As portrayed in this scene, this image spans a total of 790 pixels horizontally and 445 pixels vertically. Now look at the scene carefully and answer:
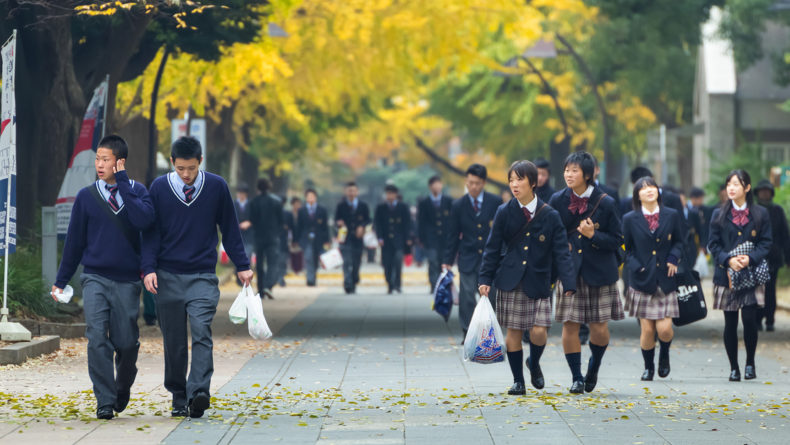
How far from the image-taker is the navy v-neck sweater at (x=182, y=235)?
9031 millimetres

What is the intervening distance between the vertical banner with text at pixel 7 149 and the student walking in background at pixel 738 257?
20.7 ft

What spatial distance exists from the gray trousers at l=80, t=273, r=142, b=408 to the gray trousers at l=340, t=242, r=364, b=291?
16.3 meters

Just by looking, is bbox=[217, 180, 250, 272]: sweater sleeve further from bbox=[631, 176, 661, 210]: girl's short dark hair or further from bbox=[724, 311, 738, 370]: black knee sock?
bbox=[724, 311, 738, 370]: black knee sock

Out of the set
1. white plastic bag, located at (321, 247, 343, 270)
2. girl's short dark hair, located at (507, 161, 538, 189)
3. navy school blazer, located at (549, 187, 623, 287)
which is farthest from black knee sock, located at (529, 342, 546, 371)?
white plastic bag, located at (321, 247, 343, 270)

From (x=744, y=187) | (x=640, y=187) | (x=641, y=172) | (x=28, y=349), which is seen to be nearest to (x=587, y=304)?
(x=640, y=187)

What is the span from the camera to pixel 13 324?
1321 centimetres

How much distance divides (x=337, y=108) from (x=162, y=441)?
920 inches

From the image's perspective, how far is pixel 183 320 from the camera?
29.8 ft

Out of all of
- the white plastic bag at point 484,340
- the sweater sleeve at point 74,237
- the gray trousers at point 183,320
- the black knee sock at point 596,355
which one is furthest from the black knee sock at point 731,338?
the sweater sleeve at point 74,237

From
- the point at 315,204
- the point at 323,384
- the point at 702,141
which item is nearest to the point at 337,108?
the point at 315,204

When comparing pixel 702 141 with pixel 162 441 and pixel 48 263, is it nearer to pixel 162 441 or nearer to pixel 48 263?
pixel 48 263

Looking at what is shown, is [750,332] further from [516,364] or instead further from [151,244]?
[151,244]

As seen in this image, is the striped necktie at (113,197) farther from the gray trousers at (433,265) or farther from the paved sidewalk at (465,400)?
the gray trousers at (433,265)

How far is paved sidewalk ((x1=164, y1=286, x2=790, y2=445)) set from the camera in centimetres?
830
